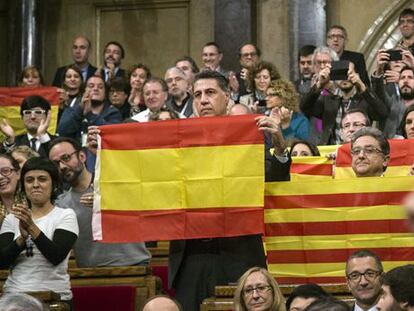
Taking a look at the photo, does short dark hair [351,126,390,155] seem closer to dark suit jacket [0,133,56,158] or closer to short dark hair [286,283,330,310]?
short dark hair [286,283,330,310]

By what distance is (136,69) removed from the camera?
11859 mm

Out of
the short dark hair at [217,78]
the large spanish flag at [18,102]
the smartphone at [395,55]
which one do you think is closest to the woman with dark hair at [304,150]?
the smartphone at [395,55]

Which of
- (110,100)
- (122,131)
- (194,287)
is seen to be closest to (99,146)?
(122,131)

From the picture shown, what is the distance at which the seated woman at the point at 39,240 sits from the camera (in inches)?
283

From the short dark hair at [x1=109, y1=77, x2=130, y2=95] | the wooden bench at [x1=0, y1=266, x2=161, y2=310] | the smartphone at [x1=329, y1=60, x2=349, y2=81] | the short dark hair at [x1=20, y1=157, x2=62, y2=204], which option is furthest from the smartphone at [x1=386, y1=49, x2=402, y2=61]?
the short dark hair at [x1=20, y1=157, x2=62, y2=204]

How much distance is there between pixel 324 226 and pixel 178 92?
142 inches

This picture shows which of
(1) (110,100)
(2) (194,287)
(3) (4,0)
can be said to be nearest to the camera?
(2) (194,287)

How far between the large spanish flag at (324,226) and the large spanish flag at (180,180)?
0.31 m

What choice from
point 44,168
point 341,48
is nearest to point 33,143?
point 44,168

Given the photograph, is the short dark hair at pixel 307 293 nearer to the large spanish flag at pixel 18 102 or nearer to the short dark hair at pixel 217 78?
the short dark hair at pixel 217 78

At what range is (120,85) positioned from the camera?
11734 mm

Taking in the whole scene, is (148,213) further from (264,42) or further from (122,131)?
(264,42)

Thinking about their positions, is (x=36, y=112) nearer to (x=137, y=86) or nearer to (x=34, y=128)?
(x=34, y=128)

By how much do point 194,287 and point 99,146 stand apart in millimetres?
1212
